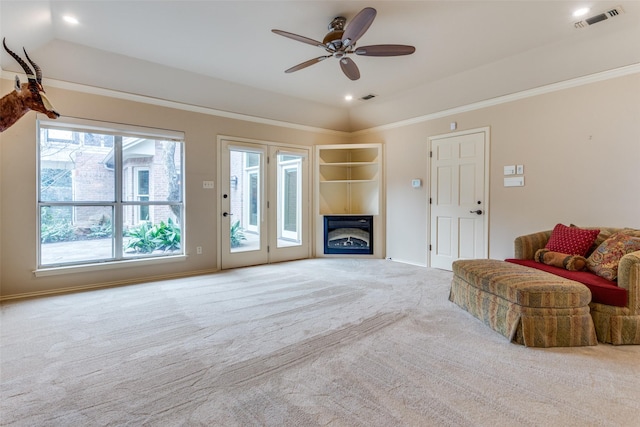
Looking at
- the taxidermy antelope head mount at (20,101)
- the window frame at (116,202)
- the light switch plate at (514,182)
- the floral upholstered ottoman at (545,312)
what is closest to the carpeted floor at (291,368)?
the floral upholstered ottoman at (545,312)

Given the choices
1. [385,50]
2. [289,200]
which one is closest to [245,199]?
[289,200]

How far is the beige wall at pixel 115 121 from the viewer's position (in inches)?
139

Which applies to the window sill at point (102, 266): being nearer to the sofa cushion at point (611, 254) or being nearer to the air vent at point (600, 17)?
the sofa cushion at point (611, 254)

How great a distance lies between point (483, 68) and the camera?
13.3 feet

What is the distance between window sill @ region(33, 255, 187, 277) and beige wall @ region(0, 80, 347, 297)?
0.06 metres

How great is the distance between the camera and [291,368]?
209cm

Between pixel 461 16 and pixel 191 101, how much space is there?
365 centimetres

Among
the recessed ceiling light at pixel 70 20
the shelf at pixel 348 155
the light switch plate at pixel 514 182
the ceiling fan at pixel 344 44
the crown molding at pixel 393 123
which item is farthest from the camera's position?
the shelf at pixel 348 155

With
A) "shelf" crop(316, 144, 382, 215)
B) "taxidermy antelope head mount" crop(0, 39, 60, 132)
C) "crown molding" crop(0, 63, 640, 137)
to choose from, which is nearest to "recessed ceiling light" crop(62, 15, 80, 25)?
"taxidermy antelope head mount" crop(0, 39, 60, 132)

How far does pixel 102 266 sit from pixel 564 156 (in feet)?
19.6

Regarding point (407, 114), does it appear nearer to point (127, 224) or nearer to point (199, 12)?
point (199, 12)

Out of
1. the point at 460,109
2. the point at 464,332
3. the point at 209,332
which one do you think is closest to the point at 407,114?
the point at 460,109

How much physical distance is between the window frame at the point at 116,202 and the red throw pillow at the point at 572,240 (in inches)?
188

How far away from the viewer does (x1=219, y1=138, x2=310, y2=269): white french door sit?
16.9ft
